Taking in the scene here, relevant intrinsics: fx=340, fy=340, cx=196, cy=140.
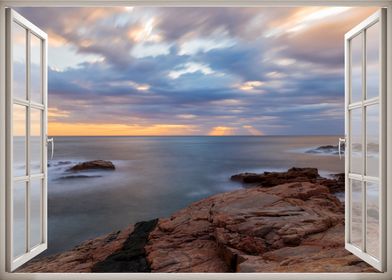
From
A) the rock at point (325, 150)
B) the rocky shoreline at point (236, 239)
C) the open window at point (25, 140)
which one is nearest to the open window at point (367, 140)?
the rocky shoreline at point (236, 239)

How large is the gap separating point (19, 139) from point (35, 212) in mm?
406

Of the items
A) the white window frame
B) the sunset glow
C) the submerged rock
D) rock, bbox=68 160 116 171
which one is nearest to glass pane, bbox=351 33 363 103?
the white window frame

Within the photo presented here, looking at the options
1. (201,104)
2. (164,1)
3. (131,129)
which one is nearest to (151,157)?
(131,129)

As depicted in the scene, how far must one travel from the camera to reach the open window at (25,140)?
1.54 m

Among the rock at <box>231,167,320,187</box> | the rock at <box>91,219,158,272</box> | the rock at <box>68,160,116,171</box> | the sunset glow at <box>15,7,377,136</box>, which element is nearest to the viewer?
the rock at <box>91,219,158,272</box>

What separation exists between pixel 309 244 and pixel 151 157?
1402 centimetres

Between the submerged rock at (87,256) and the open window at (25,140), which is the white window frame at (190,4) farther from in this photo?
the submerged rock at (87,256)

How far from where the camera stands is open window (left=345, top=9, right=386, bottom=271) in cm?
155

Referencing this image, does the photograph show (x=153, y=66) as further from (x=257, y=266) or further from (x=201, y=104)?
(x=257, y=266)

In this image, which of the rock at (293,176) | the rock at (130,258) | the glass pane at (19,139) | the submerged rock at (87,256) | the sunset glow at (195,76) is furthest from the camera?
the sunset glow at (195,76)

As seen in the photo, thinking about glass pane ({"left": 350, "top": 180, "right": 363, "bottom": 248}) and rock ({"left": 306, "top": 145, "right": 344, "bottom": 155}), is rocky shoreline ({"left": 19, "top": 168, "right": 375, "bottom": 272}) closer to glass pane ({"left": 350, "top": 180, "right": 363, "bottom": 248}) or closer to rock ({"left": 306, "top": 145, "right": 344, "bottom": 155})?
glass pane ({"left": 350, "top": 180, "right": 363, "bottom": 248})

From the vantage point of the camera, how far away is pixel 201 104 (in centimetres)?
1809

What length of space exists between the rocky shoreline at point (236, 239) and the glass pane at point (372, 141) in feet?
3.67

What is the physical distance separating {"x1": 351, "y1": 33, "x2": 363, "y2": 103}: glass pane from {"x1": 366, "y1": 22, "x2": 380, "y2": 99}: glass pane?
0.09 m
